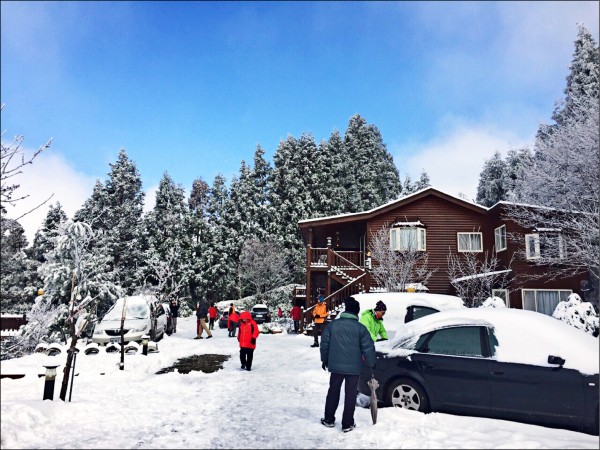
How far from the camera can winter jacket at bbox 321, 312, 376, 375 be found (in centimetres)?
570

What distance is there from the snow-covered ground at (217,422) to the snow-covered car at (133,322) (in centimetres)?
541

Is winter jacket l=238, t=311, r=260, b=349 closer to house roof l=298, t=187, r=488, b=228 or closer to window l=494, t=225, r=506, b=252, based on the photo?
house roof l=298, t=187, r=488, b=228

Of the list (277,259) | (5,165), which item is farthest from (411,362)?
(277,259)

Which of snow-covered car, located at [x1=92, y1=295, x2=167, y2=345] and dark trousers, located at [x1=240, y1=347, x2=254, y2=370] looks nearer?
dark trousers, located at [x1=240, y1=347, x2=254, y2=370]

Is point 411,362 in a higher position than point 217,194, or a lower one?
lower

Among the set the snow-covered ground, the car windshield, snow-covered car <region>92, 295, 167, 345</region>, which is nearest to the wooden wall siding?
snow-covered car <region>92, 295, 167, 345</region>

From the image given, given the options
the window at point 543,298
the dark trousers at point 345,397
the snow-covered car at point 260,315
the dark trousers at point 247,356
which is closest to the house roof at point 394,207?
the window at point 543,298

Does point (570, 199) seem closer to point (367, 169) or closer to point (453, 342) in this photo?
point (453, 342)

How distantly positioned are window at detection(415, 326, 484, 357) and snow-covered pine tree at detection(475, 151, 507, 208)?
3832cm

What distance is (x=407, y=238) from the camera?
81.1 feet

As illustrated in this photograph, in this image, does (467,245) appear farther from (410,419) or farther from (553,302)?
(410,419)

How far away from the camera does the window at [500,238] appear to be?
22.2 m

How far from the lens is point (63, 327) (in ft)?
61.2

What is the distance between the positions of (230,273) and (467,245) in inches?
965
